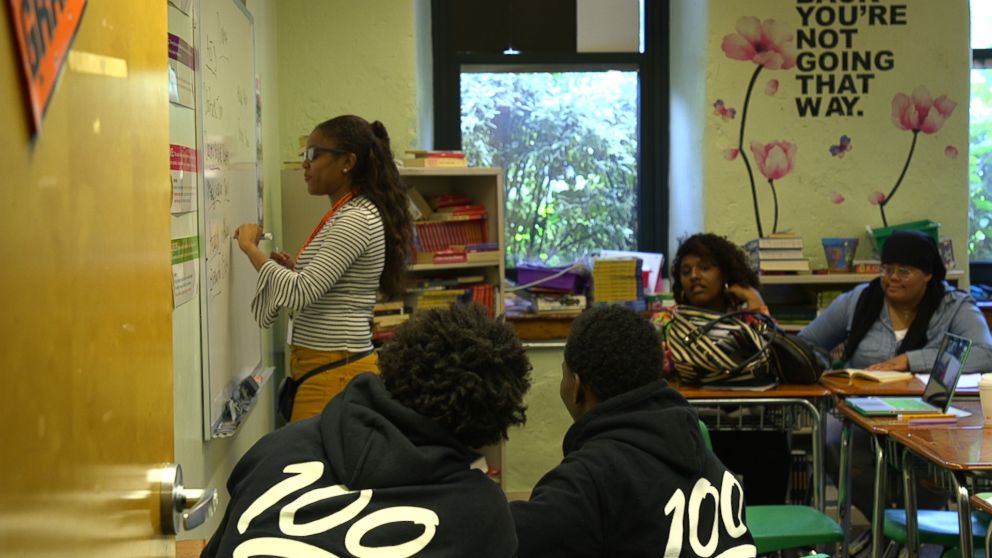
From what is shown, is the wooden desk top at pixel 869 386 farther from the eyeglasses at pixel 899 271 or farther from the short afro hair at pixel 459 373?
the short afro hair at pixel 459 373

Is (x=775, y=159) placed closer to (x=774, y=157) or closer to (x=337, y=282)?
(x=774, y=157)

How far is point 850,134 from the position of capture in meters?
5.63

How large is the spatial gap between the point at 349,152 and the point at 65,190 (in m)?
2.70

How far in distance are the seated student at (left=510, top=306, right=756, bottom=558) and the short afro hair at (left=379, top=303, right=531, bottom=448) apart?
20.5 inches

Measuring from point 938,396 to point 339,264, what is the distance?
2.01m

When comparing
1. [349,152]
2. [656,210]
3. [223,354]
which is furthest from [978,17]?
[223,354]

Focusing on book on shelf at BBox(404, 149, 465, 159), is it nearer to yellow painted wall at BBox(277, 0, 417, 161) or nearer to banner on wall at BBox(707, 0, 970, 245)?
yellow painted wall at BBox(277, 0, 417, 161)

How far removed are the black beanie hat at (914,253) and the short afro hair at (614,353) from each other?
99.2 inches

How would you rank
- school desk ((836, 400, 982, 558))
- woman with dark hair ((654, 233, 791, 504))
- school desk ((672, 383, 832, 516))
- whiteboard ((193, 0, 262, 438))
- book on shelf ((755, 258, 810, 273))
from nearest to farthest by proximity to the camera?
whiteboard ((193, 0, 262, 438)), school desk ((836, 400, 982, 558)), school desk ((672, 383, 832, 516)), woman with dark hair ((654, 233, 791, 504)), book on shelf ((755, 258, 810, 273))

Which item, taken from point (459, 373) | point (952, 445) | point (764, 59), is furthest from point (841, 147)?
point (459, 373)

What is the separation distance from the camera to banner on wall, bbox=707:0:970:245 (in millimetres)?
5582

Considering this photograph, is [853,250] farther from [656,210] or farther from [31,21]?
[31,21]

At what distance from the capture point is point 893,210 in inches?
222

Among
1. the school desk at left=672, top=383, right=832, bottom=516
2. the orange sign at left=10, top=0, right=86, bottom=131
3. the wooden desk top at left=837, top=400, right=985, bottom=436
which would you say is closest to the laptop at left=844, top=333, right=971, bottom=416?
the wooden desk top at left=837, top=400, right=985, bottom=436
